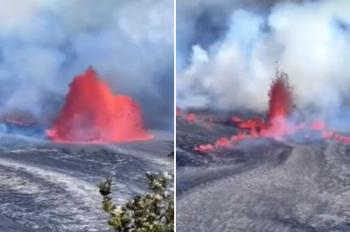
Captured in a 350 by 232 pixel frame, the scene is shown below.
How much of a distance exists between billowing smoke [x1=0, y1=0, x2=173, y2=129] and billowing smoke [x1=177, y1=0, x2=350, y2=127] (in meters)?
0.13

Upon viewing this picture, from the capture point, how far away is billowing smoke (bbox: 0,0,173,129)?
14.2ft

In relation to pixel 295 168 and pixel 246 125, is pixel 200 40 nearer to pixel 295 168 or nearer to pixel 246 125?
pixel 246 125

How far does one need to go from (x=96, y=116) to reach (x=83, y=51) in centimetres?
39

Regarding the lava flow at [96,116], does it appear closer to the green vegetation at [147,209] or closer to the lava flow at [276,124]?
the green vegetation at [147,209]

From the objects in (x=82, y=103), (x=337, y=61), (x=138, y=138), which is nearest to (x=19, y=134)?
(x=82, y=103)

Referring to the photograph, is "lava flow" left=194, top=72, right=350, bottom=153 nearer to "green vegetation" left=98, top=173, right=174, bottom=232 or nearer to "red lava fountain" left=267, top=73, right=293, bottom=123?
"red lava fountain" left=267, top=73, right=293, bottom=123

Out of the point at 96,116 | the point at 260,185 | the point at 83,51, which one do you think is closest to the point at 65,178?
the point at 96,116

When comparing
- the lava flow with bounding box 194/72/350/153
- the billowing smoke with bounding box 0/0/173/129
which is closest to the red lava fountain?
the lava flow with bounding box 194/72/350/153

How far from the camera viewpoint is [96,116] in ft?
14.5

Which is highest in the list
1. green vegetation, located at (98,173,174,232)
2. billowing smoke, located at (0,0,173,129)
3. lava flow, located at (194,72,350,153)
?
billowing smoke, located at (0,0,173,129)

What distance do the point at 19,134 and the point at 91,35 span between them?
28.2 inches

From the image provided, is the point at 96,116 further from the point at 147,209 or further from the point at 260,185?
the point at 260,185

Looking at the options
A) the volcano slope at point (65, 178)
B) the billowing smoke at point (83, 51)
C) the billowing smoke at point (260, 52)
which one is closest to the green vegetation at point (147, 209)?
the volcano slope at point (65, 178)

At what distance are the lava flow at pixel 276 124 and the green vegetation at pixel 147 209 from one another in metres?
0.35
